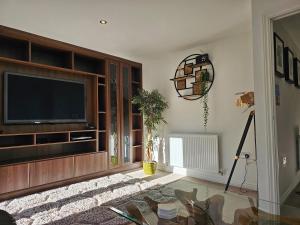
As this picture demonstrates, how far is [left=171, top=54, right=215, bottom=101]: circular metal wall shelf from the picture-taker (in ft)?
11.5

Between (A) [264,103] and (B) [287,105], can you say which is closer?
(A) [264,103]

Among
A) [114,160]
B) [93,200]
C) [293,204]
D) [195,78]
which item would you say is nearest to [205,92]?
[195,78]

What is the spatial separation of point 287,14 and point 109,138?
122 inches

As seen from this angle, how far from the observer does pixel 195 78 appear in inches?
143

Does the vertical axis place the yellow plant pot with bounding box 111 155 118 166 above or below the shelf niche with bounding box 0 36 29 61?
below

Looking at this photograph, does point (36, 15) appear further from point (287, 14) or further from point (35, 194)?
point (287, 14)

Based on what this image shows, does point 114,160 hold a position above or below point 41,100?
below

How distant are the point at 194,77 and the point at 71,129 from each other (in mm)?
2255

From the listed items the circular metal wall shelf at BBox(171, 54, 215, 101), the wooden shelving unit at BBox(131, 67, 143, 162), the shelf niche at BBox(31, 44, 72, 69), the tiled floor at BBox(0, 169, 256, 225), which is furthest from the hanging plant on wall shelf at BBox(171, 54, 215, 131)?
the shelf niche at BBox(31, 44, 72, 69)

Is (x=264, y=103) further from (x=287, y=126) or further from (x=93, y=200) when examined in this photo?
(x=93, y=200)

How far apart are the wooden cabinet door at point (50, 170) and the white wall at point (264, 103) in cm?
262

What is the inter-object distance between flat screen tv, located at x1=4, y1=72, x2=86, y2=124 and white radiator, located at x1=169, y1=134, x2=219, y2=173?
1679 millimetres

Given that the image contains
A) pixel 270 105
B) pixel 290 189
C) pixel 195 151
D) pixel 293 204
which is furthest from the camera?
pixel 195 151

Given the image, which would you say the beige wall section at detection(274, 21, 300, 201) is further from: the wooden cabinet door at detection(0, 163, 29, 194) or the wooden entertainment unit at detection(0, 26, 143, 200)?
the wooden cabinet door at detection(0, 163, 29, 194)
